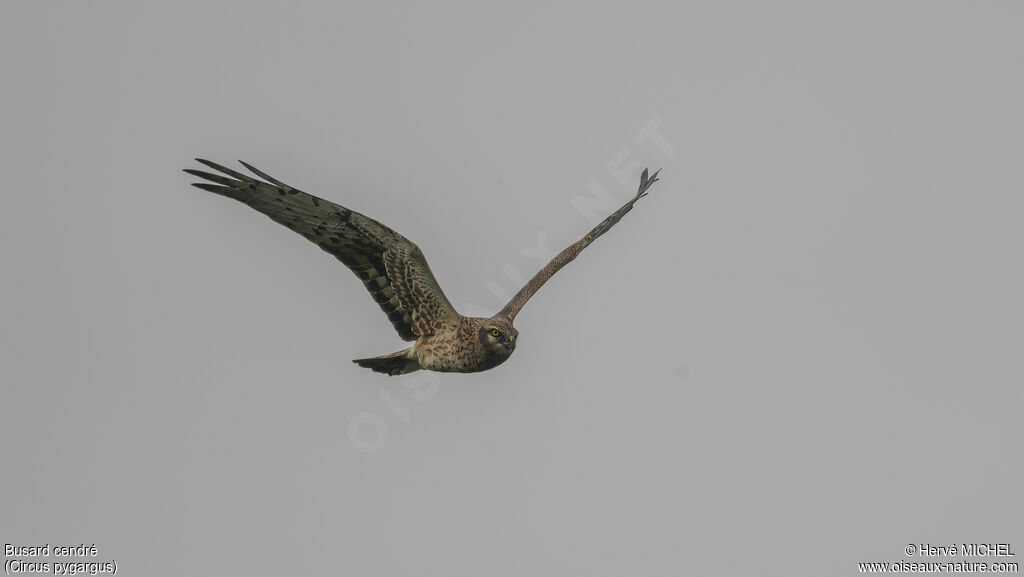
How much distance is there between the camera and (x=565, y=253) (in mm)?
14977

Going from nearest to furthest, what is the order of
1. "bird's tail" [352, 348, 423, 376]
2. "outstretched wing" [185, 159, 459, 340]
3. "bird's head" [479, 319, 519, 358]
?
"outstretched wing" [185, 159, 459, 340], "bird's head" [479, 319, 519, 358], "bird's tail" [352, 348, 423, 376]

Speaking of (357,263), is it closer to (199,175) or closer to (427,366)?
(427,366)

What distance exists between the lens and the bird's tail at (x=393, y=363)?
1395 centimetres

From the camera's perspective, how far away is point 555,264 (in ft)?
49.0

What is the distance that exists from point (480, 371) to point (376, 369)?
58.3 inches

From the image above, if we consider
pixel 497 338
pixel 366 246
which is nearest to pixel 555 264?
pixel 497 338

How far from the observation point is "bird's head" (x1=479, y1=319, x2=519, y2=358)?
12914 millimetres

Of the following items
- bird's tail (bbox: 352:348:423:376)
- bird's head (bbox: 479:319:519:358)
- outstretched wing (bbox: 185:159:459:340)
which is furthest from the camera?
bird's tail (bbox: 352:348:423:376)

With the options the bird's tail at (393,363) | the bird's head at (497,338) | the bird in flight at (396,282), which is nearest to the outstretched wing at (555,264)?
the bird in flight at (396,282)

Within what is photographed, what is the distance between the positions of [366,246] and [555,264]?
273cm

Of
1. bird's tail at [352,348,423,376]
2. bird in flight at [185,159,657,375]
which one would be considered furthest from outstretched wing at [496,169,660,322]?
bird's tail at [352,348,423,376]

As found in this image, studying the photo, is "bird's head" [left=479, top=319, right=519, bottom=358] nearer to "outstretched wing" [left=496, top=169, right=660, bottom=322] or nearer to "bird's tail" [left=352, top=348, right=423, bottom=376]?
"outstretched wing" [left=496, top=169, right=660, bottom=322]

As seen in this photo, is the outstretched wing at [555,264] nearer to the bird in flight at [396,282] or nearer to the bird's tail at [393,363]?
the bird in flight at [396,282]

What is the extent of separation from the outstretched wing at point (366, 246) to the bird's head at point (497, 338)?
2.26 ft
